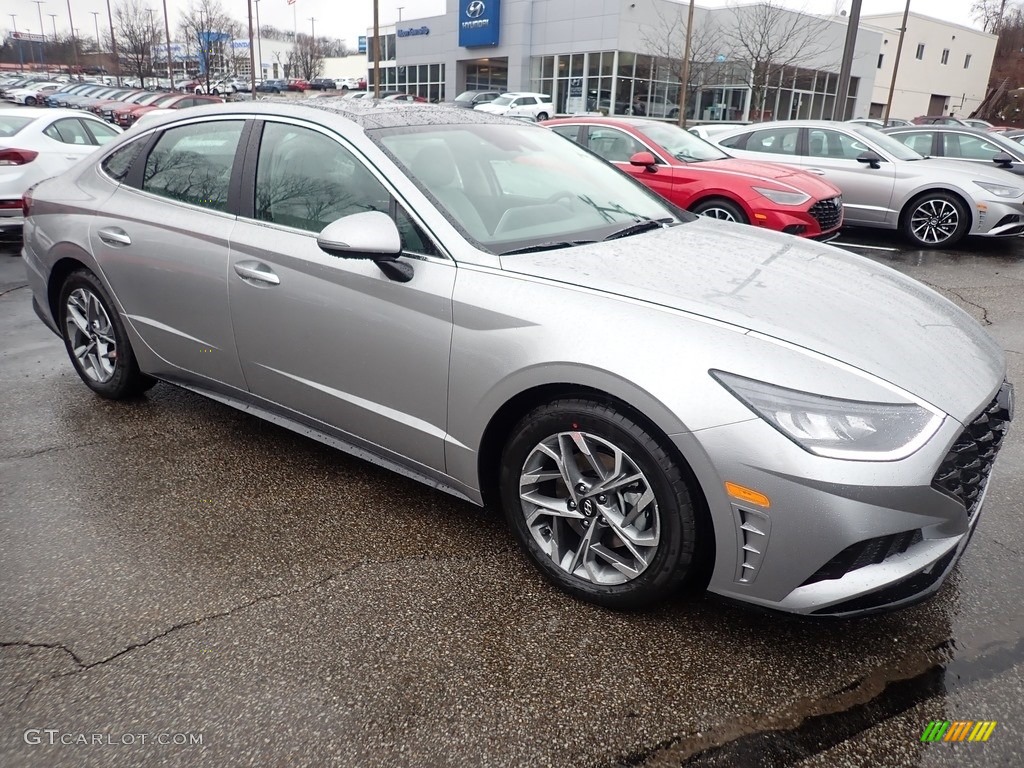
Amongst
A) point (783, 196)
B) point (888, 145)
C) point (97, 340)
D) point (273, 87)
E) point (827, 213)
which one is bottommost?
point (97, 340)

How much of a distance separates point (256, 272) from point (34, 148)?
8.28m

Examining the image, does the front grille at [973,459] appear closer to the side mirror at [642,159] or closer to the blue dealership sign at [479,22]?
the side mirror at [642,159]

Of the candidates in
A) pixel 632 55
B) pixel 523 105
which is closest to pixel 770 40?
pixel 632 55

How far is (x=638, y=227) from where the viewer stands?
324 centimetres

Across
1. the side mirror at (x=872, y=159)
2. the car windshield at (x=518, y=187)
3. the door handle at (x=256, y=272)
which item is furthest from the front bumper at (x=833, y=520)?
the side mirror at (x=872, y=159)

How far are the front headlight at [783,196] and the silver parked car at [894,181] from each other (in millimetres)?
2422

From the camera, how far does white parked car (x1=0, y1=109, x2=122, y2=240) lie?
888 cm

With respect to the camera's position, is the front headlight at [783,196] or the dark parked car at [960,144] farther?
the dark parked car at [960,144]

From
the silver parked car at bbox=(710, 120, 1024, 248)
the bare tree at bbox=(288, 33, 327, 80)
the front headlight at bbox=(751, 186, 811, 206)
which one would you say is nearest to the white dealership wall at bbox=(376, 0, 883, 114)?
the bare tree at bbox=(288, 33, 327, 80)

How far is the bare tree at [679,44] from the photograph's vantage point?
125ft

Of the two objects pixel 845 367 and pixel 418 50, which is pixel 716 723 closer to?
pixel 845 367

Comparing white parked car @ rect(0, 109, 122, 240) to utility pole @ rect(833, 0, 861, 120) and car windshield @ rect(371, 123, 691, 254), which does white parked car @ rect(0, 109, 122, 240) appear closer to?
car windshield @ rect(371, 123, 691, 254)

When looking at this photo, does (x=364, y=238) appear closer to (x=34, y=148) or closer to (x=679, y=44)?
(x=34, y=148)

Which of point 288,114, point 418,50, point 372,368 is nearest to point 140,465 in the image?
point 372,368
